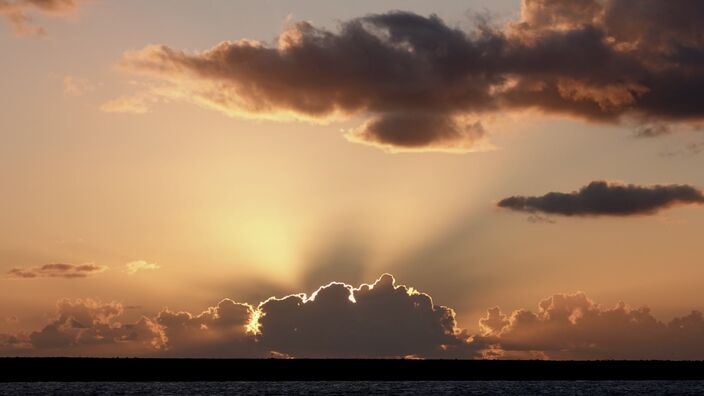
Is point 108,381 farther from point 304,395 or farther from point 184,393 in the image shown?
point 304,395

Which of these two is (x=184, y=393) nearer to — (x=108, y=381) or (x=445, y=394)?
(x=445, y=394)

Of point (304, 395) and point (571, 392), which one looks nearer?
point (304, 395)

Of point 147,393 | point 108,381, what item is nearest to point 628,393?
point 147,393

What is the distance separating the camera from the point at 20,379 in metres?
194

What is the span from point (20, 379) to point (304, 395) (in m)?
79.1

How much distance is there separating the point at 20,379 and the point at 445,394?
89.3m

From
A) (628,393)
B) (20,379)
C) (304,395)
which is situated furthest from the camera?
(20,379)

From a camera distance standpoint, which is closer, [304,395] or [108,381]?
[304,395]

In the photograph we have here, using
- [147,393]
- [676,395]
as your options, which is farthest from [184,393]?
[676,395]

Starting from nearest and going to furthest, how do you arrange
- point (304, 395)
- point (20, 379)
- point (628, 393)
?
1. point (304, 395)
2. point (628, 393)
3. point (20, 379)

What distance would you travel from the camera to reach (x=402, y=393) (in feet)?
474

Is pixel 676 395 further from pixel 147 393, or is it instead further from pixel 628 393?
pixel 147 393

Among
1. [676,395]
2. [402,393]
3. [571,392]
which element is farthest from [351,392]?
[676,395]

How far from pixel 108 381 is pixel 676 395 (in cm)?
10494
